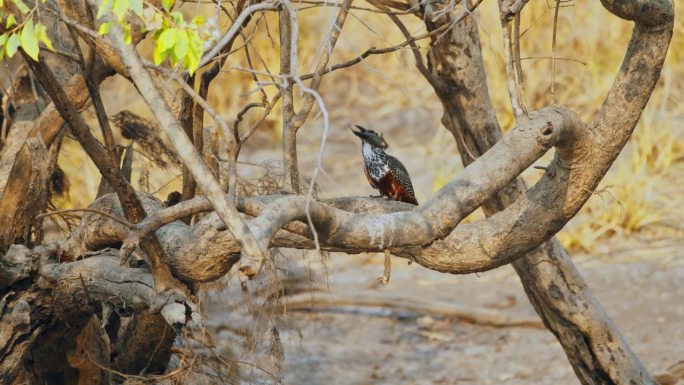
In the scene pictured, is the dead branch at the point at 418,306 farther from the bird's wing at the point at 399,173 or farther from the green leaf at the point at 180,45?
the green leaf at the point at 180,45

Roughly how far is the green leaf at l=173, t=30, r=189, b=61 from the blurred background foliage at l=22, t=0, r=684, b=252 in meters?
4.82

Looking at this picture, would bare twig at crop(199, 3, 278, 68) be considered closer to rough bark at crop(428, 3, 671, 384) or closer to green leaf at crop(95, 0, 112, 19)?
green leaf at crop(95, 0, 112, 19)

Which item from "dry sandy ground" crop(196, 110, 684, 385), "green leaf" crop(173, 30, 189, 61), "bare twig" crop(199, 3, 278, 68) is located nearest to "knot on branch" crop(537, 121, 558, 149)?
"bare twig" crop(199, 3, 278, 68)

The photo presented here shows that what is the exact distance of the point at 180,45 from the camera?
9.01 ft

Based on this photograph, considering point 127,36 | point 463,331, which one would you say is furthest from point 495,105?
point 127,36

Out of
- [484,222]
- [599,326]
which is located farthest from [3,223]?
A: [599,326]

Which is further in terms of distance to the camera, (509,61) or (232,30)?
(509,61)

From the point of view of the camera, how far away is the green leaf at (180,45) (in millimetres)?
2733

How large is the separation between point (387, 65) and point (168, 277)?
7.95m

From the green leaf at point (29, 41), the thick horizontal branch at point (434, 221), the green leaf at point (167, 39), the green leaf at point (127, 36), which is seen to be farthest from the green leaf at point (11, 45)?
the thick horizontal branch at point (434, 221)

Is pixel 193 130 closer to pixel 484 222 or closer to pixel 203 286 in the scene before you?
pixel 203 286

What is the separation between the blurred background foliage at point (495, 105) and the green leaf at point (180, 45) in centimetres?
482

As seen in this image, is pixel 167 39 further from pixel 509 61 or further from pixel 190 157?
pixel 509 61

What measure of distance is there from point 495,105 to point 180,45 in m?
7.28
